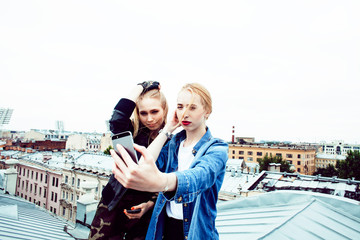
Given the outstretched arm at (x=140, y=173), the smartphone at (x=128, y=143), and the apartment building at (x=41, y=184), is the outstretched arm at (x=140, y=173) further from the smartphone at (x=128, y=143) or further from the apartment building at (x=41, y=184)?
the apartment building at (x=41, y=184)

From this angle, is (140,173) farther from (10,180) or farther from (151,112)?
(10,180)

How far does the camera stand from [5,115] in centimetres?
6731

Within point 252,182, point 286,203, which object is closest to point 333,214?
point 286,203

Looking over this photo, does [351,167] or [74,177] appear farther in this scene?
[351,167]

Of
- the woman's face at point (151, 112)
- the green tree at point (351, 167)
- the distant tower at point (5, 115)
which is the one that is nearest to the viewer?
the woman's face at point (151, 112)

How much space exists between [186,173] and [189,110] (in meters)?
0.69

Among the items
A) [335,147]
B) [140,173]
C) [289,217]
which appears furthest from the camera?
[335,147]

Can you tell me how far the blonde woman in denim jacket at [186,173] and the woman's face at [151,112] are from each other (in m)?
0.29

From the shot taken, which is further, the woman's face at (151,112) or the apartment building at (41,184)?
the apartment building at (41,184)

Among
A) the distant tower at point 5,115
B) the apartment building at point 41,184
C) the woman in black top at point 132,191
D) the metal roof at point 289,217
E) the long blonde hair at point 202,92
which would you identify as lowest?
the apartment building at point 41,184

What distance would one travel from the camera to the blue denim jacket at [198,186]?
1.29 metres

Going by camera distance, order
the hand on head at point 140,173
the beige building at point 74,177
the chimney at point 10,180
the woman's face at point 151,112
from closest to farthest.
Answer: the hand on head at point 140,173
the woman's face at point 151,112
the chimney at point 10,180
the beige building at point 74,177

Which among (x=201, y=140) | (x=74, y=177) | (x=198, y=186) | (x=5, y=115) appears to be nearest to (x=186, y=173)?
(x=198, y=186)

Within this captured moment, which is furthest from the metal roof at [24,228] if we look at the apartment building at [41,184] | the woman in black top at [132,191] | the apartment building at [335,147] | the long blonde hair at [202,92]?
the apartment building at [335,147]
